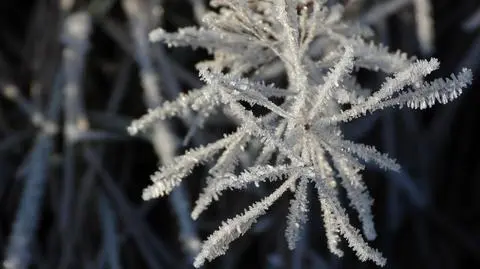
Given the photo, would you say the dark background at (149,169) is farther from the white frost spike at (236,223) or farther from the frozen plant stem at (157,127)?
the white frost spike at (236,223)

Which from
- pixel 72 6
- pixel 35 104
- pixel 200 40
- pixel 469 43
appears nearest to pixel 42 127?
pixel 35 104

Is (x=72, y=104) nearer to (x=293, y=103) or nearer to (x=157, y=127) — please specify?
(x=157, y=127)

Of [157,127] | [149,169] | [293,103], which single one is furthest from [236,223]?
[149,169]

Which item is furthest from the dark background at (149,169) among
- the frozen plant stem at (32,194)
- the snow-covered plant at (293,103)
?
the snow-covered plant at (293,103)

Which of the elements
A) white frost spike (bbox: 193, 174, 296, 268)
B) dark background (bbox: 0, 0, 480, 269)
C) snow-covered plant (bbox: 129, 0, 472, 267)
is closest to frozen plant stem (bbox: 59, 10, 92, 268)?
dark background (bbox: 0, 0, 480, 269)

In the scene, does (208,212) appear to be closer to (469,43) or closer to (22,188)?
(22,188)
